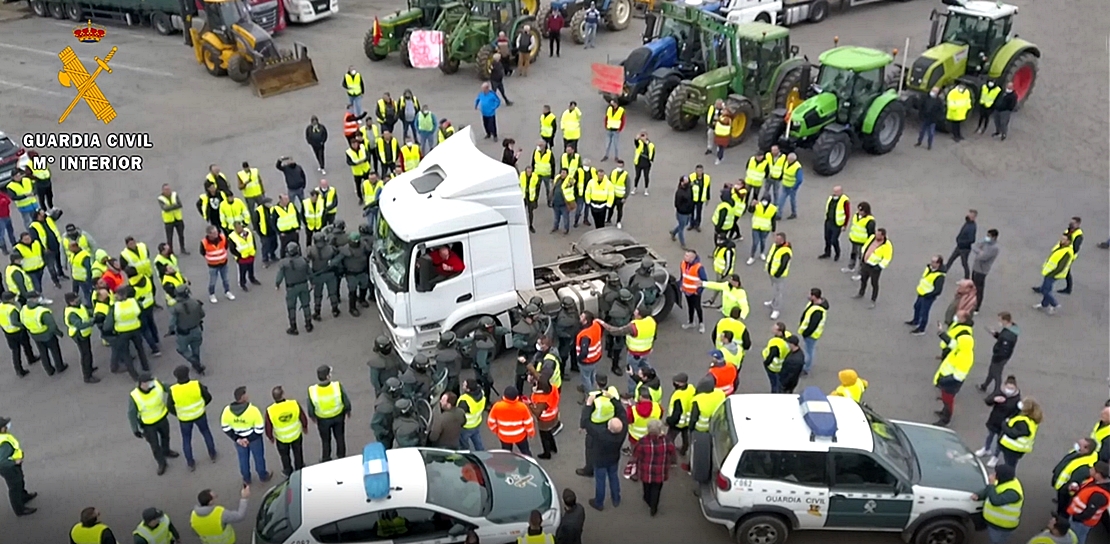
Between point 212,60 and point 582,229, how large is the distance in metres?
12.7

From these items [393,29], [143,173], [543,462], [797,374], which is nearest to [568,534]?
[543,462]

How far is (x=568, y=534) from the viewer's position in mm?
8648

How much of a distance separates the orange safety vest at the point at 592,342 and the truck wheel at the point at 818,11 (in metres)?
18.6

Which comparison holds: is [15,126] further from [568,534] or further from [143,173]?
[568,534]

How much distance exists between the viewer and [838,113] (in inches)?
710

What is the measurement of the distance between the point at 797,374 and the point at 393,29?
1660 cm

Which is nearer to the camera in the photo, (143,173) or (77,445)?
(77,445)

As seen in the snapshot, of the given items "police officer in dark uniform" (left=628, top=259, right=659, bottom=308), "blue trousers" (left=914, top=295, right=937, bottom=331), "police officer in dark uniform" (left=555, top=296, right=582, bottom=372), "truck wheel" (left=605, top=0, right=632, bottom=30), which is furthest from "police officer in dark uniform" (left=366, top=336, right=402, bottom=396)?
"truck wheel" (left=605, top=0, right=632, bottom=30)

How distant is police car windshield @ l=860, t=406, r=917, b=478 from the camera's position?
8984 mm

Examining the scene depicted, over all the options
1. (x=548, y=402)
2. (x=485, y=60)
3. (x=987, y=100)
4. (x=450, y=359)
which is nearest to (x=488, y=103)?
(x=485, y=60)

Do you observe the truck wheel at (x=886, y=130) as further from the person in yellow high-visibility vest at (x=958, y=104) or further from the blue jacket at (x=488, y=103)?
the blue jacket at (x=488, y=103)

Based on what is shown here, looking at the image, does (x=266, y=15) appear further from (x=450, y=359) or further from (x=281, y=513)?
(x=281, y=513)

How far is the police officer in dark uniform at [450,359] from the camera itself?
11.0 metres

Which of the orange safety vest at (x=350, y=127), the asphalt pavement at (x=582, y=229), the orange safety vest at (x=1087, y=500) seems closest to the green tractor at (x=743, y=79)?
the asphalt pavement at (x=582, y=229)
